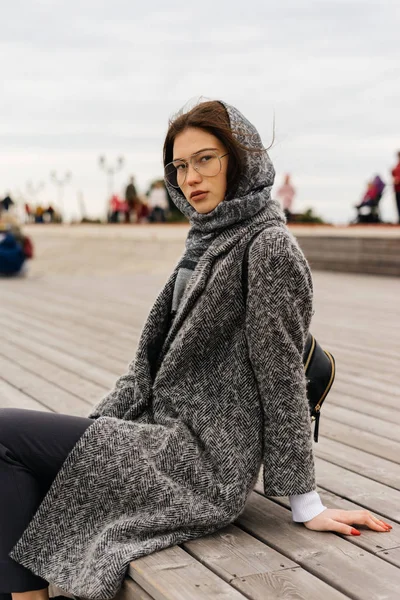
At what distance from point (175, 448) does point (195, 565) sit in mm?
279

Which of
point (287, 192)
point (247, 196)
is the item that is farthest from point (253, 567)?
point (287, 192)

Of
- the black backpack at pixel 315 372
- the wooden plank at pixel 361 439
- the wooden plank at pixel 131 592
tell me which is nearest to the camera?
the wooden plank at pixel 131 592

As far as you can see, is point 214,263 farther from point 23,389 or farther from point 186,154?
point 23,389

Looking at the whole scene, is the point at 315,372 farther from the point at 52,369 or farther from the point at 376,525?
the point at 52,369

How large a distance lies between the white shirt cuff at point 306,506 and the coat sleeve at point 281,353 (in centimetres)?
8

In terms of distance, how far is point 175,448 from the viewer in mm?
2082

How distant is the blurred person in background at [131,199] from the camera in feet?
96.6

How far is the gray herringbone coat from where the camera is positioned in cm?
204

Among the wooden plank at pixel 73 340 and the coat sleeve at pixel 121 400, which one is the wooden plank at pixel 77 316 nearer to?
the wooden plank at pixel 73 340

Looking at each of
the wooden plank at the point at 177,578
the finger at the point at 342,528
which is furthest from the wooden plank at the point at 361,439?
the wooden plank at the point at 177,578

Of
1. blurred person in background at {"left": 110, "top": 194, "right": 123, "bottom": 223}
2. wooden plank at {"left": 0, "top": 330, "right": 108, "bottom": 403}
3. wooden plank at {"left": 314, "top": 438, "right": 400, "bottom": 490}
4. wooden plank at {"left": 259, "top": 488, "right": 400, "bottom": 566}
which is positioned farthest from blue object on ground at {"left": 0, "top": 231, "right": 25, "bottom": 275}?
blurred person in background at {"left": 110, "top": 194, "right": 123, "bottom": 223}

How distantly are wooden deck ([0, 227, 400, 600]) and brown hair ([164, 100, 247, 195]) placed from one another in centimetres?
89

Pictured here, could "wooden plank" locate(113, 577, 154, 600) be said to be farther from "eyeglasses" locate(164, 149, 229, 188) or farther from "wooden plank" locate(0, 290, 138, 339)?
"wooden plank" locate(0, 290, 138, 339)

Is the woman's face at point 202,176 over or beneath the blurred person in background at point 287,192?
over
